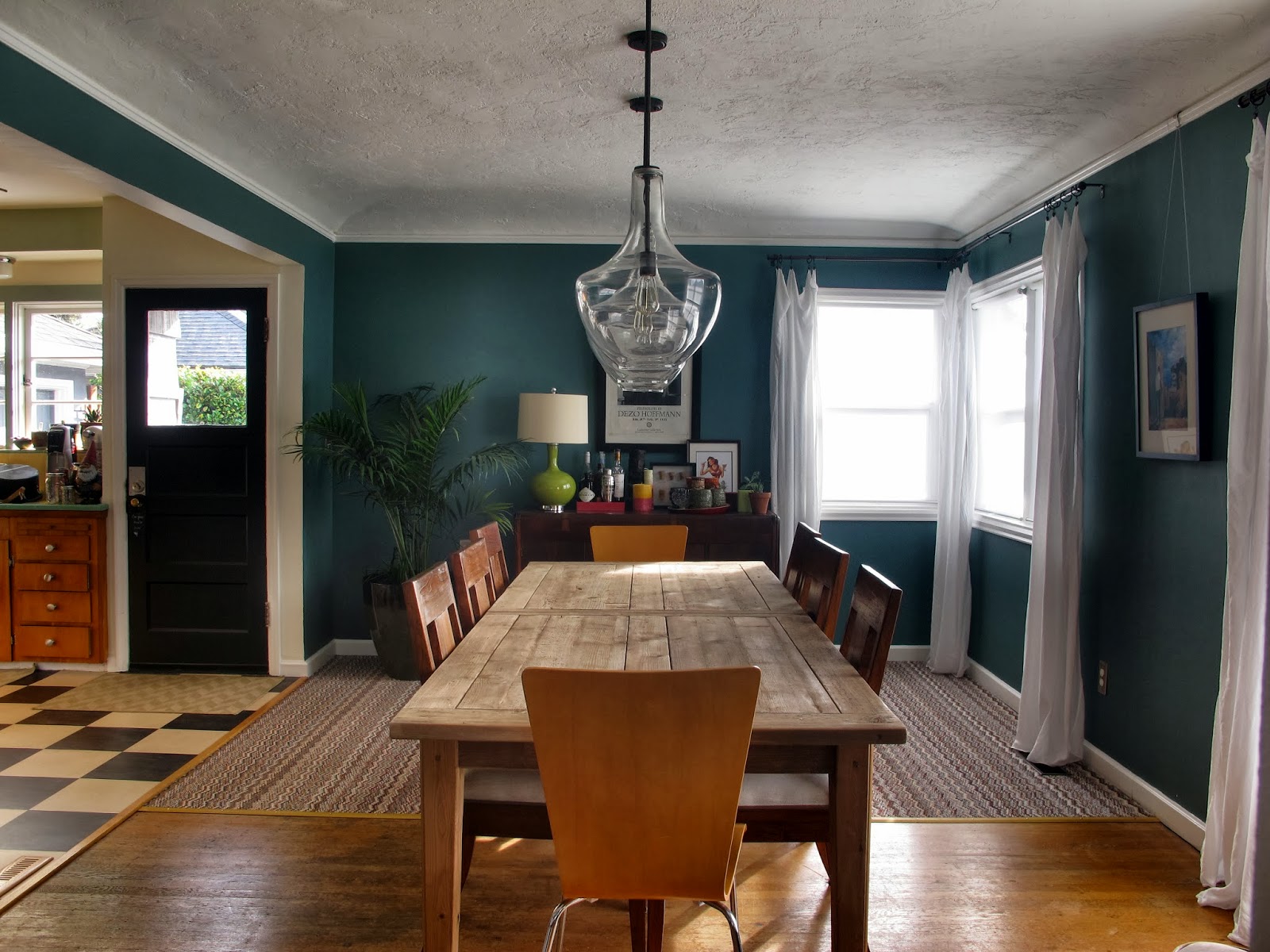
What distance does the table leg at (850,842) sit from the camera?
5.77 ft

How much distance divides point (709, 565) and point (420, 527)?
197 cm

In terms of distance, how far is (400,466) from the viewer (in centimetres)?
443

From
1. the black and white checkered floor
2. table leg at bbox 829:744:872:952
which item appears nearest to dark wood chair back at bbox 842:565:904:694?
table leg at bbox 829:744:872:952

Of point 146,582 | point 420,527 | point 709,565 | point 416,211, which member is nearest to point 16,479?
point 146,582

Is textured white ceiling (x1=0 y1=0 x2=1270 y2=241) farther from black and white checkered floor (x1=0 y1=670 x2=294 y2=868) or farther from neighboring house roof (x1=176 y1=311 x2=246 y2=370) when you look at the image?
black and white checkered floor (x1=0 y1=670 x2=294 y2=868)

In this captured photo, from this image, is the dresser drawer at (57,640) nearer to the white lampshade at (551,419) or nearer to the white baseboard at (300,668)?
the white baseboard at (300,668)

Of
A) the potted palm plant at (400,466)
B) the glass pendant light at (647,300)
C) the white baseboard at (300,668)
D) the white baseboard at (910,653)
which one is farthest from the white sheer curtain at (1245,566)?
the white baseboard at (300,668)

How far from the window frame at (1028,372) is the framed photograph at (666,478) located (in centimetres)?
160

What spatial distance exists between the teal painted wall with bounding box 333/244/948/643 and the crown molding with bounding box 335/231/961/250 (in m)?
0.03

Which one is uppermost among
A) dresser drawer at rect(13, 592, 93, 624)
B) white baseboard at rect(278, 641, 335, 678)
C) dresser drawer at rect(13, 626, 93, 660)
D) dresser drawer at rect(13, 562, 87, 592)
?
dresser drawer at rect(13, 562, 87, 592)

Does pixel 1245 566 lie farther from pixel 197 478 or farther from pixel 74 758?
pixel 197 478

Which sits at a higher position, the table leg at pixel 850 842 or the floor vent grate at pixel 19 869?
the table leg at pixel 850 842

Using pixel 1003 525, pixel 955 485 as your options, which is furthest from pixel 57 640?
pixel 1003 525

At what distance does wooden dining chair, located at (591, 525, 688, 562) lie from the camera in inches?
150
